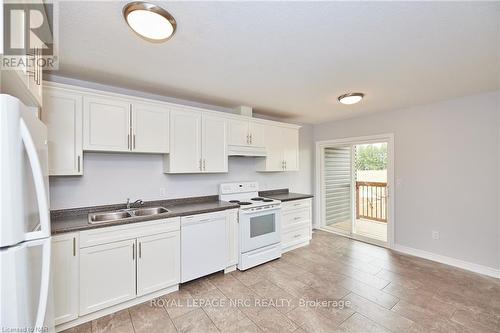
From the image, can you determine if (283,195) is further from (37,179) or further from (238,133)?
(37,179)

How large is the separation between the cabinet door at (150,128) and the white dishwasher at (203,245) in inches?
38.6

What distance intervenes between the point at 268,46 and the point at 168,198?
236 centimetres

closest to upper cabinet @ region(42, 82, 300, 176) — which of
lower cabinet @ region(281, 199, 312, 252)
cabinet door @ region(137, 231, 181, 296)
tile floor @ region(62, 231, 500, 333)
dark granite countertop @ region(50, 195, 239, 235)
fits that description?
dark granite countertop @ region(50, 195, 239, 235)

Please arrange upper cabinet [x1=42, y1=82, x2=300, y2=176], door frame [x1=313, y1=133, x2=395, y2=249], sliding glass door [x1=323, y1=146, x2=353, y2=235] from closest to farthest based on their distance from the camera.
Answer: upper cabinet [x1=42, y1=82, x2=300, y2=176], door frame [x1=313, y1=133, x2=395, y2=249], sliding glass door [x1=323, y1=146, x2=353, y2=235]

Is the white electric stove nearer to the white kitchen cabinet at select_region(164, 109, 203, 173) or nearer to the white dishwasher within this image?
the white dishwasher

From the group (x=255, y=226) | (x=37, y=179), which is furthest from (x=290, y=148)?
(x=37, y=179)

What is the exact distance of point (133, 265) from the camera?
2297 mm

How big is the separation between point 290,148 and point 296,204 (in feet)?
3.59

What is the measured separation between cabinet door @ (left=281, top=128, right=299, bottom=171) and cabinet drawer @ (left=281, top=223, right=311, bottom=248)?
1.14m

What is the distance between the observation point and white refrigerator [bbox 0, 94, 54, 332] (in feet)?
2.73

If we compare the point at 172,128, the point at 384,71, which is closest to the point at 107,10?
the point at 172,128

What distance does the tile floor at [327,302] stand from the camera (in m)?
2.04

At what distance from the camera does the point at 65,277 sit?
1966mm

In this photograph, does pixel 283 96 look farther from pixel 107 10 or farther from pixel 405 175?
pixel 405 175
